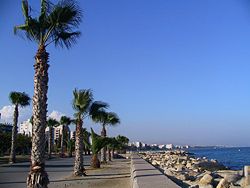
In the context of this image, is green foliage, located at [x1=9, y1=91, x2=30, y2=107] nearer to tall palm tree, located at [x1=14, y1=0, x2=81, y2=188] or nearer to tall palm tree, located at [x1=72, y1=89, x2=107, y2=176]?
tall palm tree, located at [x1=72, y1=89, x2=107, y2=176]

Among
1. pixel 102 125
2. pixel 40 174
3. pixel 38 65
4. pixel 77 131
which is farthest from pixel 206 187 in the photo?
pixel 102 125

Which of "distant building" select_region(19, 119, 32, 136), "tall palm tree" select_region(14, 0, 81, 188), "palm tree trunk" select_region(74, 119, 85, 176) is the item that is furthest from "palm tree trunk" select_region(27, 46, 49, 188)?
"distant building" select_region(19, 119, 32, 136)

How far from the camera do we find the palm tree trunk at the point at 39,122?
12.5 meters

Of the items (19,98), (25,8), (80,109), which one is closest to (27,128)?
(19,98)

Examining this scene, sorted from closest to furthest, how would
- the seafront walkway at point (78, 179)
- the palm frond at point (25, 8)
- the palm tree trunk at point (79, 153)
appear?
the palm frond at point (25, 8) → the seafront walkway at point (78, 179) → the palm tree trunk at point (79, 153)

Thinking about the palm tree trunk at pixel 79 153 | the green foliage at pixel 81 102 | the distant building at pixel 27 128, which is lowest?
the palm tree trunk at pixel 79 153

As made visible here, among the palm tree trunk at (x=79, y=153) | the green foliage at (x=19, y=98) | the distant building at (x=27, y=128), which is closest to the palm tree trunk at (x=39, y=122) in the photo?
the palm tree trunk at (x=79, y=153)

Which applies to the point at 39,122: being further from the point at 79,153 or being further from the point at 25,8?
the point at 79,153

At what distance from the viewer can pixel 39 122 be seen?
13.0 m

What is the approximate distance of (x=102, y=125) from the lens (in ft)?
128

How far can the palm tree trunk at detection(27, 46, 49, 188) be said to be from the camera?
1253 cm

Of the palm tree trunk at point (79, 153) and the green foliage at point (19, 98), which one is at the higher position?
the green foliage at point (19, 98)

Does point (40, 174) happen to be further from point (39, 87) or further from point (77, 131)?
point (77, 131)

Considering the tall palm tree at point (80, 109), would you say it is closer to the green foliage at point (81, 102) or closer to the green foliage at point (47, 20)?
the green foliage at point (81, 102)
